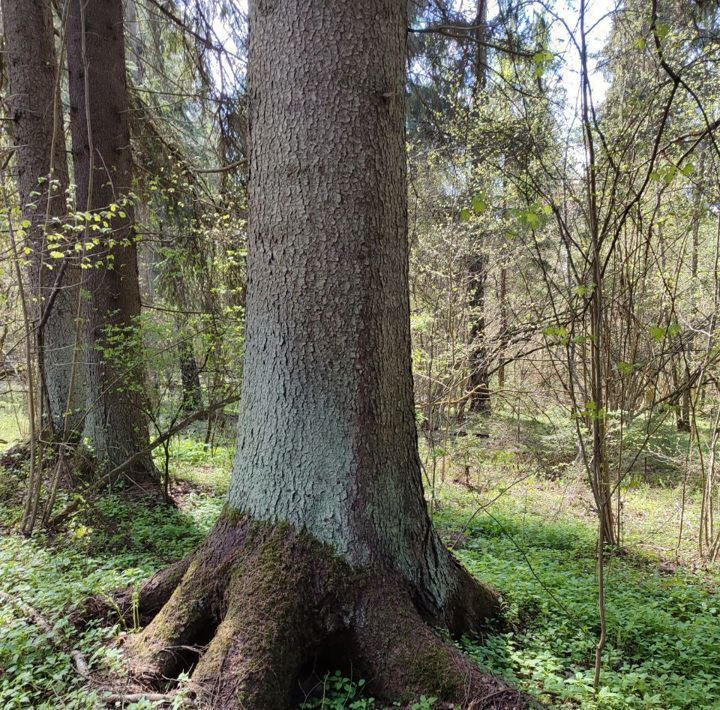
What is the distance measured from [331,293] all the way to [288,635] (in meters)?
1.37

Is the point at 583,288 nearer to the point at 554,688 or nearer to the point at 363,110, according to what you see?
the point at 363,110

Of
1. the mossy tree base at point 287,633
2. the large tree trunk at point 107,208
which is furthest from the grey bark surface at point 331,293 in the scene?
the large tree trunk at point 107,208

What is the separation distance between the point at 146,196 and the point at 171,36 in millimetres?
1804

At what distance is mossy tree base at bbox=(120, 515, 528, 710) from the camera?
6.08 ft

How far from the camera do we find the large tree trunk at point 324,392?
6.63ft

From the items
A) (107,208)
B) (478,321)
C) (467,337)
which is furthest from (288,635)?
(478,321)

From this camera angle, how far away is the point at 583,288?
212 cm

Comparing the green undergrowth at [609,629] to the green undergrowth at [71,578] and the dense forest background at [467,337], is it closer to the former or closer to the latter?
the dense forest background at [467,337]

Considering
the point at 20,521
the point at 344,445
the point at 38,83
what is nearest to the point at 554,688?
the point at 344,445

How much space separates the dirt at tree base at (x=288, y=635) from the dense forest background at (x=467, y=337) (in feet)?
0.34

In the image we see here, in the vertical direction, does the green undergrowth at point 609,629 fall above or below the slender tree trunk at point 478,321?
below

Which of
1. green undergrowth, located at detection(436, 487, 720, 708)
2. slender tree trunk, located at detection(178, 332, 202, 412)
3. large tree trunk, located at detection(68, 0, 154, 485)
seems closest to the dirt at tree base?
green undergrowth, located at detection(436, 487, 720, 708)

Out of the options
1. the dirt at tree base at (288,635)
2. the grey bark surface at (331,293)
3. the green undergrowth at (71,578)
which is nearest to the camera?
the dirt at tree base at (288,635)

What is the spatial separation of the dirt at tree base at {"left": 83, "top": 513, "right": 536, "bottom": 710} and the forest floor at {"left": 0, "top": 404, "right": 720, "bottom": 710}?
0.11 meters
